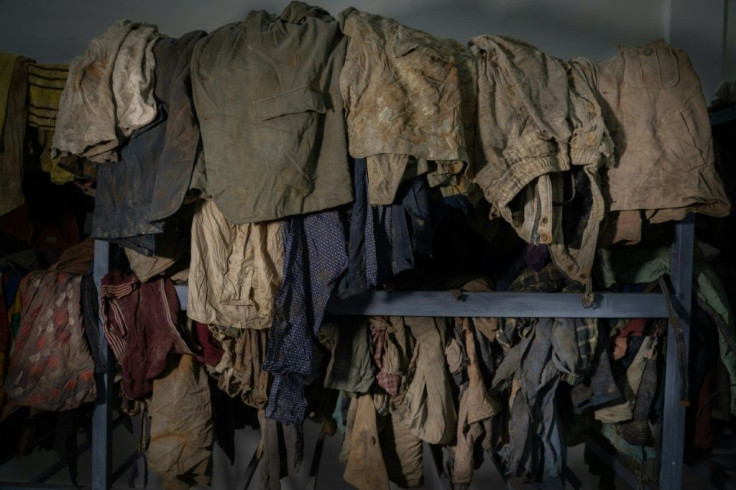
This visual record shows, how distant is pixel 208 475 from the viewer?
190 centimetres

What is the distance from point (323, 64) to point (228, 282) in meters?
0.73

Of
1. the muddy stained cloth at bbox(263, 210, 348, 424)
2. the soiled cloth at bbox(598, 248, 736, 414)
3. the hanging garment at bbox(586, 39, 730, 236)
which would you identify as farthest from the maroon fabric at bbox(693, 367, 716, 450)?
the muddy stained cloth at bbox(263, 210, 348, 424)

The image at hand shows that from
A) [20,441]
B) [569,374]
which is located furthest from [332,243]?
[20,441]

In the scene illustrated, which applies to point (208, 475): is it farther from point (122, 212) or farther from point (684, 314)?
point (684, 314)

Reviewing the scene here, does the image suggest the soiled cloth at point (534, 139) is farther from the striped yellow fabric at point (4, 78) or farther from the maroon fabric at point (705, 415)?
the striped yellow fabric at point (4, 78)

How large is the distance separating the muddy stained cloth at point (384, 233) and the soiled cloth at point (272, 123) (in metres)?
0.07

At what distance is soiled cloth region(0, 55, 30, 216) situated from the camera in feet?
5.34

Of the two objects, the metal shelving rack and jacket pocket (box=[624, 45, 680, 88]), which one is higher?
jacket pocket (box=[624, 45, 680, 88])

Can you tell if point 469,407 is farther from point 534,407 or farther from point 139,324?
point 139,324

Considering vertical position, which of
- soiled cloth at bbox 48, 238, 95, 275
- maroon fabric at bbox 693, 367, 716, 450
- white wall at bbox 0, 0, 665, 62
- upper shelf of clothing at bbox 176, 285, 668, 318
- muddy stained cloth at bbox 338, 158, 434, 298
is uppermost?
white wall at bbox 0, 0, 665, 62

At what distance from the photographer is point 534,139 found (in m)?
1.34

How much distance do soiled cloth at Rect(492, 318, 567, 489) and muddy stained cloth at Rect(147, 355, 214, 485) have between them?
1153 millimetres

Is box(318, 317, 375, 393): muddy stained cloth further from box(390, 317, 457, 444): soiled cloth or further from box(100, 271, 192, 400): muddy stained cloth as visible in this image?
box(100, 271, 192, 400): muddy stained cloth

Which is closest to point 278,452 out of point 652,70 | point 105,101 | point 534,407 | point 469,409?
point 469,409
